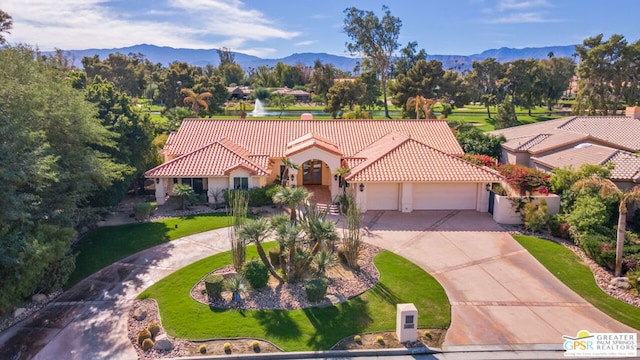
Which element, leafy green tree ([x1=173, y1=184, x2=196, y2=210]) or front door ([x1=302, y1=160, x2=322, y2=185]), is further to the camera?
front door ([x1=302, y1=160, x2=322, y2=185])

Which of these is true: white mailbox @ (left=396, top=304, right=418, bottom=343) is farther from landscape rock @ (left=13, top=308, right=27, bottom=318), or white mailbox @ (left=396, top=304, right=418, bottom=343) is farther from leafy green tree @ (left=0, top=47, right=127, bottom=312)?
landscape rock @ (left=13, top=308, right=27, bottom=318)

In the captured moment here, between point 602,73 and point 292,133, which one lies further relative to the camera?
point 602,73

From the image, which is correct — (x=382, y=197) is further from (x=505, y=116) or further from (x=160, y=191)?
(x=505, y=116)

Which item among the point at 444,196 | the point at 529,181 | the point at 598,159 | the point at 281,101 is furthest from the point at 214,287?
the point at 281,101

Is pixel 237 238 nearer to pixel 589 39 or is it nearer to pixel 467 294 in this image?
pixel 467 294

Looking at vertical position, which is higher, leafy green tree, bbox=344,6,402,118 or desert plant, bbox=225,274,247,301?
leafy green tree, bbox=344,6,402,118

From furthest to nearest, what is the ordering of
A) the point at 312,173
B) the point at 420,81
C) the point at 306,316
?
the point at 420,81 < the point at 312,173 < the point at 306,316

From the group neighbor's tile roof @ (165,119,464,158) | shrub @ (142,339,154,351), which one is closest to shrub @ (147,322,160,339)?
shrub @ (142,339,154,351)
